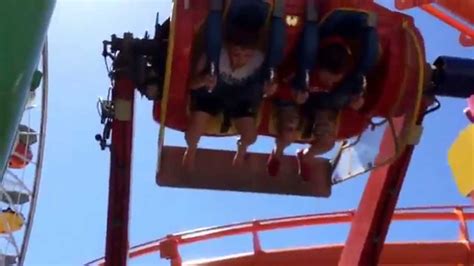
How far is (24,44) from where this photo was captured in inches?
114

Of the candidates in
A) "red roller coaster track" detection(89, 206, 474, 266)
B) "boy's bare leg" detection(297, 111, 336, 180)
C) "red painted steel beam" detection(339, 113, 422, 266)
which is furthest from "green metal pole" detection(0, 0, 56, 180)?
"red roller coaster track" detection(89, 206, 474, 266)

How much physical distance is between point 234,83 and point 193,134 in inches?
9.3

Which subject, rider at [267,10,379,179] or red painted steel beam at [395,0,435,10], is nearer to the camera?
rider at [267,10,379,179]

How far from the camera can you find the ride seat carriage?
10.1 ft

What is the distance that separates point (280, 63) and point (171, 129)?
445 mm

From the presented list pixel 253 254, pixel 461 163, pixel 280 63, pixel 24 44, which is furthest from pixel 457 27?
pixel 24 44

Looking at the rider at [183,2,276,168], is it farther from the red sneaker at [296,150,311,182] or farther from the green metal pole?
the green metal pole

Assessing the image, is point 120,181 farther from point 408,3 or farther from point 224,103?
point 408,3

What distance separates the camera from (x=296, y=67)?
329 cm

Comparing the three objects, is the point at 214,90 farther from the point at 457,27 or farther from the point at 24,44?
the point at 457,27

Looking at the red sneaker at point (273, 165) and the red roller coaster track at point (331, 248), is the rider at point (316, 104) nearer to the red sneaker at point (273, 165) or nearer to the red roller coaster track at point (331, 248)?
the red sneaker at point (273, 165)

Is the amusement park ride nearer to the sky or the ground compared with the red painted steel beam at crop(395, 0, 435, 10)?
nearer to the ground

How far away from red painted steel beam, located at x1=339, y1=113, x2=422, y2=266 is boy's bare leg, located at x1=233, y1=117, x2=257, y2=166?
52 centimetres

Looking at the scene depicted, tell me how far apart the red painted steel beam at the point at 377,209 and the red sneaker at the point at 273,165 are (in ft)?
1.27
